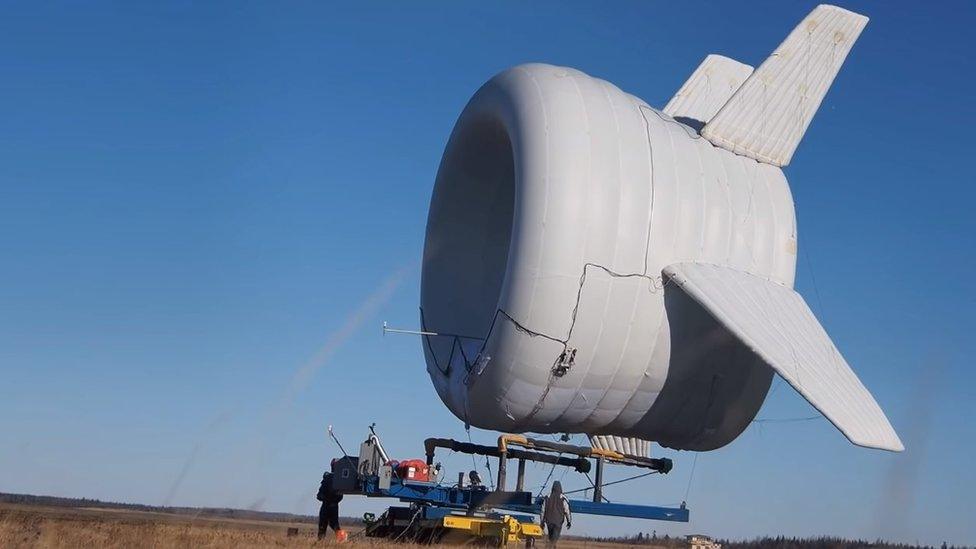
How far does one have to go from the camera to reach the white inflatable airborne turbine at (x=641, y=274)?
61.1 ft

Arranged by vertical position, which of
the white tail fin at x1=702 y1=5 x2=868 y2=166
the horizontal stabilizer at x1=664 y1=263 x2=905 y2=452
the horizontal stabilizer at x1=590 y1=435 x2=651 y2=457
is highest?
the white tail fin at x1=702 y1=5 x2=868 y2=166

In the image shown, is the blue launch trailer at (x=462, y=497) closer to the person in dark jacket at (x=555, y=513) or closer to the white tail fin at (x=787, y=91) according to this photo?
the person in dark jacket at (x=555, y=513)

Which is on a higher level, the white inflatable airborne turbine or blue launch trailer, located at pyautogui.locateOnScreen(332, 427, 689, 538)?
the white inflatable airborne turbine

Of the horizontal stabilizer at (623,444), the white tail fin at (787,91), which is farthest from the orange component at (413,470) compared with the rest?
the white tail fin at (787,91)

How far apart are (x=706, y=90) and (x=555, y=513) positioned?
11840mm

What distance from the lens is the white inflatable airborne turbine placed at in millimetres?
18625

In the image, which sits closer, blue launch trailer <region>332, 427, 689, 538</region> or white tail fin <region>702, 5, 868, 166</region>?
blue launch trailer <region>332, 427, 689, 538</region>

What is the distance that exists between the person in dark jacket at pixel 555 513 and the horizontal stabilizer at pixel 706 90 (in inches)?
380

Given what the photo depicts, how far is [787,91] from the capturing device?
75.8ft

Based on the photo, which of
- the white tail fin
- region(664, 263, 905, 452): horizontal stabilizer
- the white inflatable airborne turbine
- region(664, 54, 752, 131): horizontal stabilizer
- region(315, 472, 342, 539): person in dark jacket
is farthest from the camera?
region(664, 54, 752, 131): horizontal stabilizer

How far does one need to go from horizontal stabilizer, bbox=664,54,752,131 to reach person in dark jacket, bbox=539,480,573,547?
9.65 metres

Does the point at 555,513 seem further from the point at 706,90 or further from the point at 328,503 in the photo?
the point at 706,90

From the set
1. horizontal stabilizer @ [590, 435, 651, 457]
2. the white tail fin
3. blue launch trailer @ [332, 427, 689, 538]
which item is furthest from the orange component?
the white tail fin

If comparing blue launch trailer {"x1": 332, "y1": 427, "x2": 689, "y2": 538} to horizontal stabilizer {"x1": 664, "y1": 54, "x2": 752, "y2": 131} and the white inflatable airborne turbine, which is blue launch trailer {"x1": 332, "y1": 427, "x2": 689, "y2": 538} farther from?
horizontal stabilizer {"x1": 664, "y1": 54, "x2": 752, "y2": 131}
